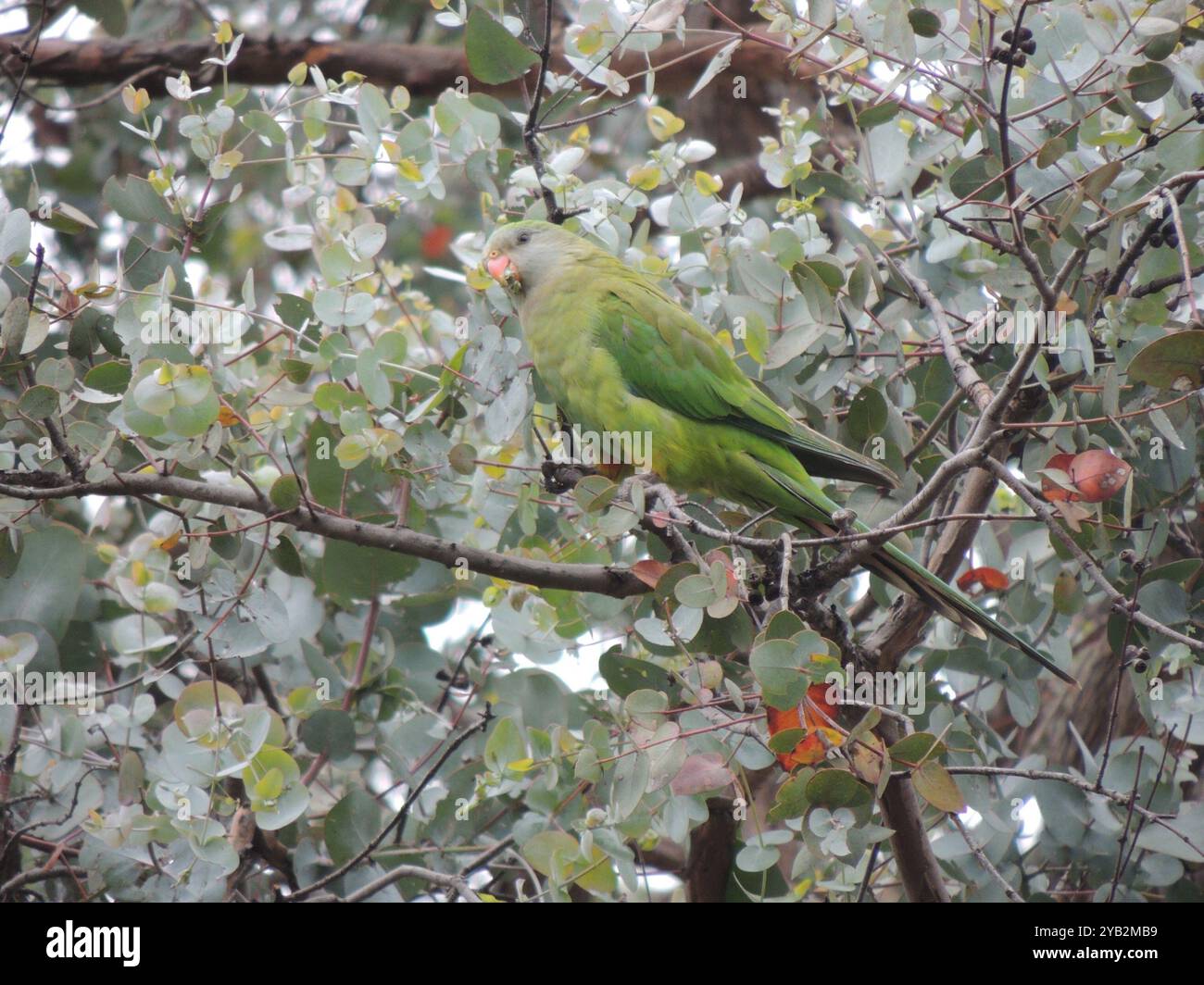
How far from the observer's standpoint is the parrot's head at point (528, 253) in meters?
3.14

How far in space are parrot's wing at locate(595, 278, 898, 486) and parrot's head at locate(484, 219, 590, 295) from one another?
219mm

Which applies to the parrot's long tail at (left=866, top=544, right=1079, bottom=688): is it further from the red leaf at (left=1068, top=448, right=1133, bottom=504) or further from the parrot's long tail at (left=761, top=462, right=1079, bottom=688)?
the red leaf at (left=1068, top=448, right=1133, bottom=504)

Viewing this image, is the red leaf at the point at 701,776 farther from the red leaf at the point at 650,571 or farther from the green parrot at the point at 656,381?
the green parrot at the point at 656,381

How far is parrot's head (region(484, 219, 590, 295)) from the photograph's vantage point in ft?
10.3

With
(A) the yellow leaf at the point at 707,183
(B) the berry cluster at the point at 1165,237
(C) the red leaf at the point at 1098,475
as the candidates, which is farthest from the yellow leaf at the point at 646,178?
(C) the red leaf at the point at 1098,475

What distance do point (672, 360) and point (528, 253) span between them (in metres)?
0.55

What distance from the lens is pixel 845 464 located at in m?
2.76

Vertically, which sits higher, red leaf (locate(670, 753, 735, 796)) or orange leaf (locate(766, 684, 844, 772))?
orange leaf (locate(766, 684, 844, 772))

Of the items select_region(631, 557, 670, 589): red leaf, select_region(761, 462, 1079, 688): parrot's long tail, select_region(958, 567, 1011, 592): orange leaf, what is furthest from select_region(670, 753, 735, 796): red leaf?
select_region(958, 567, 1011, 592): orange leaf

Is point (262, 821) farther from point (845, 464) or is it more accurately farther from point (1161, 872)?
point (1161, 872)

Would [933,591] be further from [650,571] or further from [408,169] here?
[408,169]

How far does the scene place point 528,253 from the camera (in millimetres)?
3375

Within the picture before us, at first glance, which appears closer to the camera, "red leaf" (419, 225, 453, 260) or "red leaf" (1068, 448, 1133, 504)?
"red leaf" (1068, 448, 1133, 504)
